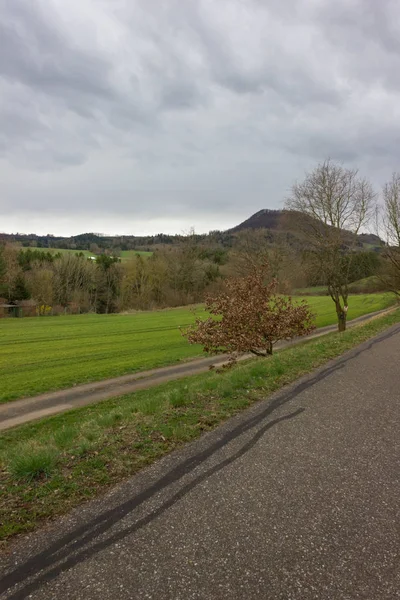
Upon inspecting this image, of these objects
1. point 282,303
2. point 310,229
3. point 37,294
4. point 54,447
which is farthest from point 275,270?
point 54,447

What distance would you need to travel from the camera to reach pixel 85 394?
1519cm

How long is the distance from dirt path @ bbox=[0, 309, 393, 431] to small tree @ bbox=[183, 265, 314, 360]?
4214 mm

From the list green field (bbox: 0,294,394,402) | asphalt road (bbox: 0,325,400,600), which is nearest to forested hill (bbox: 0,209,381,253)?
green field (bbox: 0,294,394,402)

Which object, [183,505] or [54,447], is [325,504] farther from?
[54,447]

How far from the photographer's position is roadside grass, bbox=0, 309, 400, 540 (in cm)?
385

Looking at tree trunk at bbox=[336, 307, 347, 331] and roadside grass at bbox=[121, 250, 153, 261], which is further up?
roadside grass at bbox=[121, 250, 153, 261]

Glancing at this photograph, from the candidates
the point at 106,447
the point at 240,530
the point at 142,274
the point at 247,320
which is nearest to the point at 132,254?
the point at 142,274

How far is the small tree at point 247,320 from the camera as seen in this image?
1338cm

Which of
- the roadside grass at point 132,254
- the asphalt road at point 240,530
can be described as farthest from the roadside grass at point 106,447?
the roadside grass at point 132,254

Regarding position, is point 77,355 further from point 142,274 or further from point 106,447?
point 142,274

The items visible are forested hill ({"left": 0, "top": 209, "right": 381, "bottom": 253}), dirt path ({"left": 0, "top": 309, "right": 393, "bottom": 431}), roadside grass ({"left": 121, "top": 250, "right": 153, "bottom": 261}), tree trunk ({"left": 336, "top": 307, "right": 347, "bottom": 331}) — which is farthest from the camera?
forested hill ({"left": 0, "top": 209, "right": 381, "bottom": 253})

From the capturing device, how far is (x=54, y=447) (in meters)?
5.21

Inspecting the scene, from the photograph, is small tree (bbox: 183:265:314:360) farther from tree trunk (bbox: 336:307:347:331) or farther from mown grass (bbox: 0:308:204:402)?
tree trunk (bbox: 336:307:347:331)

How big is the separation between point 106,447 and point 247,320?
9.24 m
